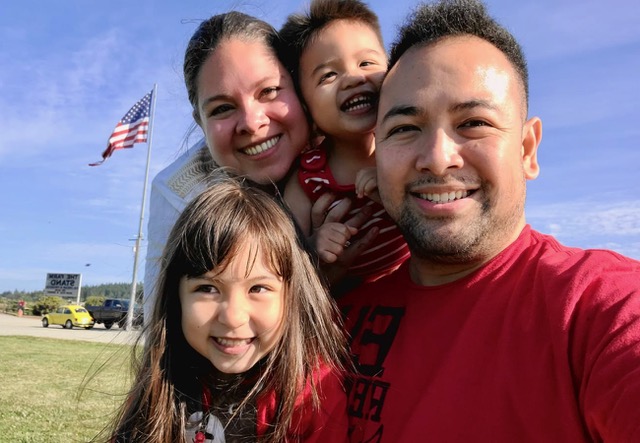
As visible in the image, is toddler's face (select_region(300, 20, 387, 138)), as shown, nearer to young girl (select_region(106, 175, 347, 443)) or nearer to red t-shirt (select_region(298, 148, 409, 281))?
red t-shirt (select_region(298, 148, 409, 281))

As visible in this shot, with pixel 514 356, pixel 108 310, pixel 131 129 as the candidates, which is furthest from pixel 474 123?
pixel 108 310

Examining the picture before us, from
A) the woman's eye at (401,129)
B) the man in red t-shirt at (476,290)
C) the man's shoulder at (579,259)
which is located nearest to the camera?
the man in red t-shirt at (476,290)

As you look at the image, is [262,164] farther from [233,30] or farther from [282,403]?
[282,403]

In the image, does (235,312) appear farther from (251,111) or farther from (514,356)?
(251,111)

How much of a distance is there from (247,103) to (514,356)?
169cm

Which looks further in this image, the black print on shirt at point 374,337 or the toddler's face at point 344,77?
the toddler's face at point 344,77

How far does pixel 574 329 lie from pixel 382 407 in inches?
24.6

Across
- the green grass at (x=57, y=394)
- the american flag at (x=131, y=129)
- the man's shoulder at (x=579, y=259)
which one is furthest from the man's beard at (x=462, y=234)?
the american flag at (x=131, y=129)

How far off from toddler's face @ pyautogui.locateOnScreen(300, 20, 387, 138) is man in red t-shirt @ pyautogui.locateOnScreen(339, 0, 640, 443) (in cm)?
35

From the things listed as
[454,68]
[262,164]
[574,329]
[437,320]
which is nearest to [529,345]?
[574,329]

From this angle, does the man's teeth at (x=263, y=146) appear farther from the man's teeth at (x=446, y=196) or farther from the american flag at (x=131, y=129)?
the american flag at (x=131, y=129)

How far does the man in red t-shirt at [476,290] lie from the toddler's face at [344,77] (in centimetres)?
35

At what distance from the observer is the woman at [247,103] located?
2.62 meters

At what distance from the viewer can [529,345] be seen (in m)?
1.42
